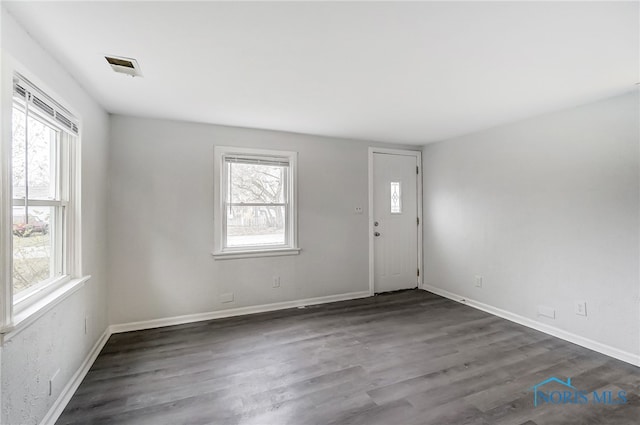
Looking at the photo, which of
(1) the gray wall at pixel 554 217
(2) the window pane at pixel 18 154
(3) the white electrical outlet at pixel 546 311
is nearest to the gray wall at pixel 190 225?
(2) the window pane at pixel 18 154

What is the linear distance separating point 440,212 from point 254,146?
9.23 feet

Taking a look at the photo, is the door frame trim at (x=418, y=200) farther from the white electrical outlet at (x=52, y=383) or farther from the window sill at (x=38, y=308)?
the white electrical outlet at (x=52, y=383)

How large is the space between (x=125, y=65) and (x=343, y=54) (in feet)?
4.90

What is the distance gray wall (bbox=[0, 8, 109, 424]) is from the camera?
1.45 meters

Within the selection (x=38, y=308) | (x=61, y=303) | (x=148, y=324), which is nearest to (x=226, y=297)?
(x=148, y=324)

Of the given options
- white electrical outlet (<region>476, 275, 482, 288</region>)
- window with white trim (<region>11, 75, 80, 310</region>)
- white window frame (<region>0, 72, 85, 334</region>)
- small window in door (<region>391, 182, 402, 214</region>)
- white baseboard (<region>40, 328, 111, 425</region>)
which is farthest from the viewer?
small window in door (<region>391, 182, 402, 214</region>)

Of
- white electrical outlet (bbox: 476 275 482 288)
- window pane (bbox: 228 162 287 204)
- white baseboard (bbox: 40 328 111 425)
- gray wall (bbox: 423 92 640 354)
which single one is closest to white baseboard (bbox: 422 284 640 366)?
gray wall (bbox: 423 92 640 354)

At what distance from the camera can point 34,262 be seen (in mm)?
1824

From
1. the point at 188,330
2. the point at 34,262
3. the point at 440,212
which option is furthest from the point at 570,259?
the point at 34,262

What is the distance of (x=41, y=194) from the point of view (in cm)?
191

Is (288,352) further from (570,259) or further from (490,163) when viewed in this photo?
(490,163)

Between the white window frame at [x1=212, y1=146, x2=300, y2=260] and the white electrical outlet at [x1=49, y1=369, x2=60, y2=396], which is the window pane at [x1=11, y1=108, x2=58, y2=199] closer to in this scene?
the white electrical outlet at [x1=49, y1=369, x2=60, y2=396]

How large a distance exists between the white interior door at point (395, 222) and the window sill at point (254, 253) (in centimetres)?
133

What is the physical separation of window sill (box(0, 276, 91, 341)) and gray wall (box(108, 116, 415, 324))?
100 cm
